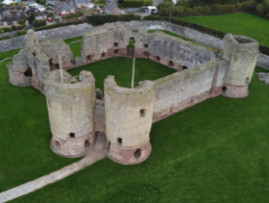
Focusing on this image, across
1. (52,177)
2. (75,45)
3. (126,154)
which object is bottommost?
(52,177)

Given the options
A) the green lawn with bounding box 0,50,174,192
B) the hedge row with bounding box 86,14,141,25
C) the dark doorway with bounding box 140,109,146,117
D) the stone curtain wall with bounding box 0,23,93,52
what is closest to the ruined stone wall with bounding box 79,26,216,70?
the green lawn with bounding box 0,50,174,192

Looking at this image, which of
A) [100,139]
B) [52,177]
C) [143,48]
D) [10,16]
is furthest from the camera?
[10,16]

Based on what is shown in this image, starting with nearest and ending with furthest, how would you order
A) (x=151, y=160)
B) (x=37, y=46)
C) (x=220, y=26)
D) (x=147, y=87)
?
(x=147, y=87) < (x=151, y=160) < (x=37, y=46) < (x=220, y=26)

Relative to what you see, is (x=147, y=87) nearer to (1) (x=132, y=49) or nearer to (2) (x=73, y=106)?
(2) (x=73, y=106)

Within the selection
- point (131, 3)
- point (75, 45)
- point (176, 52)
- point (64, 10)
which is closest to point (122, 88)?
point (176, 52)

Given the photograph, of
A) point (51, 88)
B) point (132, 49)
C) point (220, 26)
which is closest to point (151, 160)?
point (51, 88)

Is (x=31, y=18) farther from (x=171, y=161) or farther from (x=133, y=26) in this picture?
(x=171, y=161)

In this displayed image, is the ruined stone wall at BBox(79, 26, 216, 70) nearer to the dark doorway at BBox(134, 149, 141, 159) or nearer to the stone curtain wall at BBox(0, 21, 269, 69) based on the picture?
the stone curtain wall at BBox(0, 21, 269, 69)

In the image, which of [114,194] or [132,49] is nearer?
[114,194]
